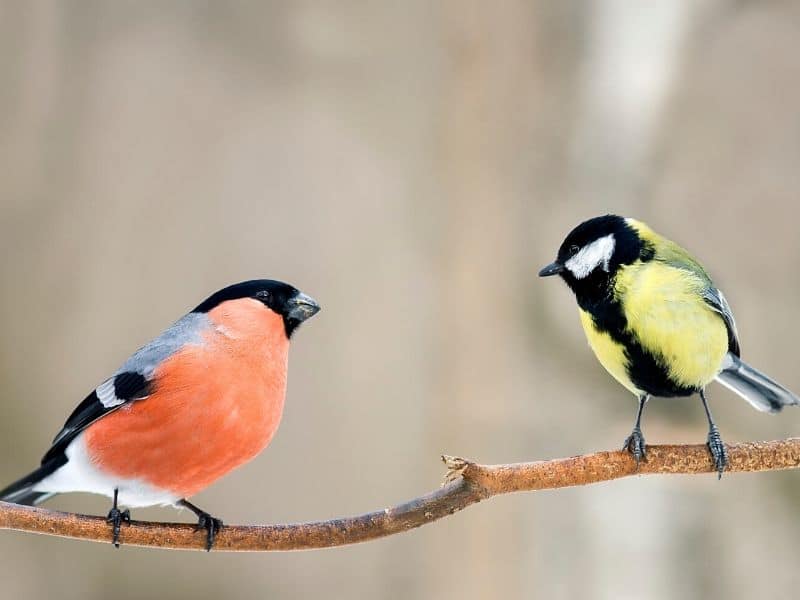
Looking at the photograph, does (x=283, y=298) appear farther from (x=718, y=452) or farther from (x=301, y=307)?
(x=718, y=452)

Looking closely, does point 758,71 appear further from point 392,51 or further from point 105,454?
point 105,454

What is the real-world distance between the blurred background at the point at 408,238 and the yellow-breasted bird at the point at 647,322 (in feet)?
3.42

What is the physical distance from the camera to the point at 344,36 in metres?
1.96

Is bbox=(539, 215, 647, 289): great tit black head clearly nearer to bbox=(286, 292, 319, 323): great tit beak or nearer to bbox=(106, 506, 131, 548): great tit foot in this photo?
bbox=(286, 292, 319, 323): great tit beak

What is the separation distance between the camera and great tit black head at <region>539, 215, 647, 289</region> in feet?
2.28

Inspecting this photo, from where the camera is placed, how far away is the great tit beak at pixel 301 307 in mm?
625

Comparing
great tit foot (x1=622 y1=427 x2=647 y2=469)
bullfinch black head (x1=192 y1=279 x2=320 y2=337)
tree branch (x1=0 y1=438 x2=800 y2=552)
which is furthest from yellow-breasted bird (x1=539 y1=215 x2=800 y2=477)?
bullfinch black head (x1=192 y1=279 x2=320 y2=337)

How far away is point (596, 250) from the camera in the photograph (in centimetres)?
72

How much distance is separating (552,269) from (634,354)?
0.12 meters

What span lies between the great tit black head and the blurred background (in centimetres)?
105

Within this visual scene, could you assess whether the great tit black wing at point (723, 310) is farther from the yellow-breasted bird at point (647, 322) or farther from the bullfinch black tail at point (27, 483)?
the bullfinch black tail at point (27, 483)

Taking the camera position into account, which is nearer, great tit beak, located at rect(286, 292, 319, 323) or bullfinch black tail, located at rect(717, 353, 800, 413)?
great tit beak, located at rect(286, 292, 319, 323)

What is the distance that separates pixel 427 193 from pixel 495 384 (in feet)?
1.42

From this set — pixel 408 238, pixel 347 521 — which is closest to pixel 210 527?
pixel 347 521
